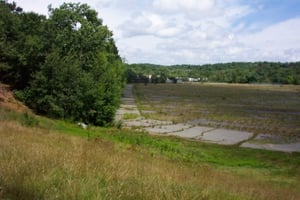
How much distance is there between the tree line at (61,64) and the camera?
46.7 metres

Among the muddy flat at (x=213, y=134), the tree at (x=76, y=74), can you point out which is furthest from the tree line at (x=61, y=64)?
the muddy flat at (x=213, y=134)

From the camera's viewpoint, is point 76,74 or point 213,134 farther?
point 76,74

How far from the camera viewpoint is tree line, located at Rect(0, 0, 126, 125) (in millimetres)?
46688

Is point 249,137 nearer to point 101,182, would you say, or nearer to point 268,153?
point 268,153

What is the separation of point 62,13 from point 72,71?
32.6 ft

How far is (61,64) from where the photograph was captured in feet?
155

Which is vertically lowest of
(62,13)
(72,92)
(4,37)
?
(72,92)

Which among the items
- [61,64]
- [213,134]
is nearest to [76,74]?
[61,64]

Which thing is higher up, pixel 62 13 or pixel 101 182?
pixel 62 13

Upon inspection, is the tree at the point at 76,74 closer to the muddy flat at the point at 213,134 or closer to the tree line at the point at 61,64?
the tree line at the point at 61,64

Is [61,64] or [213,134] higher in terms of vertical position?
[61,64]

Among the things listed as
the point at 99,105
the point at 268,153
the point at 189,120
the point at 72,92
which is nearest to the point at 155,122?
the point at 189,120

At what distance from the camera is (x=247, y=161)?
29.7m

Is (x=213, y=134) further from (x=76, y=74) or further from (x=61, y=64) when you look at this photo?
(x=61, y=64)
